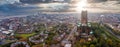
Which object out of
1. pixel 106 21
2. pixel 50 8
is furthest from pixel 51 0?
pixel 106 21

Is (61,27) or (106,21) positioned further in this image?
(106,21)

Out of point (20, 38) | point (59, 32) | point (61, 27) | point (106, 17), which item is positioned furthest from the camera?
point (106, 17)

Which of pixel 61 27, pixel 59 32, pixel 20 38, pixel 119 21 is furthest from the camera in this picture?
pixel 119 21

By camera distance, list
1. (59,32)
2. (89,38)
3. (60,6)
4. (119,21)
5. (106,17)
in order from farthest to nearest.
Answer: (60,6), (106,17), (119,21), (59,32), (89,38)

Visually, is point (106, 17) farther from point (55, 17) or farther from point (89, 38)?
point (89, 38)

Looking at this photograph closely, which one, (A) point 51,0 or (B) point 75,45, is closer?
(B) point 75,45

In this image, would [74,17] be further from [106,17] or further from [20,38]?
[20,38]

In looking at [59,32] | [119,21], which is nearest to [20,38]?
[59,32]

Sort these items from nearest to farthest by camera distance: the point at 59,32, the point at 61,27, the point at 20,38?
the point at 20,38 < the point at 59,32 < the point at 61,27
